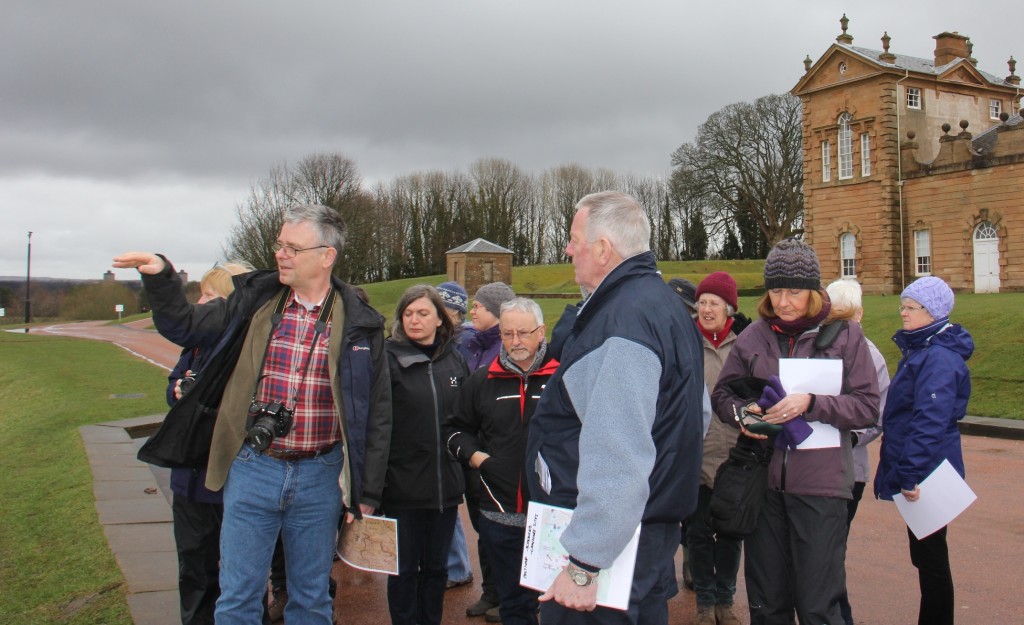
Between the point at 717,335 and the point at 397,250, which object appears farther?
the point at 397,250

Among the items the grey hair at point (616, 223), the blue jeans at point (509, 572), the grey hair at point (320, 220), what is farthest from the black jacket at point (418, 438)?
the grey hair at point (616, 223)

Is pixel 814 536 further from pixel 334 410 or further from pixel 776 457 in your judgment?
pixel 334 410

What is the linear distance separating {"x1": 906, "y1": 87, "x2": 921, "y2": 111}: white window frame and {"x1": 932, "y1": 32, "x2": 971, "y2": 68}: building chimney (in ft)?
12.3

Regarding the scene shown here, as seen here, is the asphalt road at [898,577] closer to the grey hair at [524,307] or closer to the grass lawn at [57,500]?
the grass lawn at [57,500]

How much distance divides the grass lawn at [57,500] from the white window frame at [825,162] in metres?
31.6

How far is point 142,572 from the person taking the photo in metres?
5.78

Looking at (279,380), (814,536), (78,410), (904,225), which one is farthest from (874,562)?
(904,225)

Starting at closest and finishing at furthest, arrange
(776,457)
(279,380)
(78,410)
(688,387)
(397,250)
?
(688,387) → (279,380) → (776,457) → (78,410) → (397,250)

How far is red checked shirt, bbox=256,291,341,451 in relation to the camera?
3891 mm

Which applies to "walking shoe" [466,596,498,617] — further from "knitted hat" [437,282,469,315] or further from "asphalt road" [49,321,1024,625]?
"knitted hat" [437,282,469,315]

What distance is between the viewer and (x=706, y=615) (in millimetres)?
5316

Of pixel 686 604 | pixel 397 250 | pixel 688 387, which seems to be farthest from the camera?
pixel 397 250

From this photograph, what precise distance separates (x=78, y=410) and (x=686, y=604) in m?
12.4

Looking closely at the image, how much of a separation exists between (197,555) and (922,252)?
3833 cm
